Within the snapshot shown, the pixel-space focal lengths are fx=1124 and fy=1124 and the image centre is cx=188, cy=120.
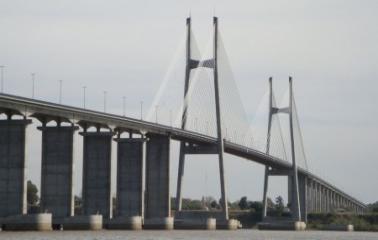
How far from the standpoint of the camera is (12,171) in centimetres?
8300

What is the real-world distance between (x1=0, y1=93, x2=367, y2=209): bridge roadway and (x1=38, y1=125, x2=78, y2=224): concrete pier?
173 centimetres

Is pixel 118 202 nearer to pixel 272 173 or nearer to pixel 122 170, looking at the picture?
pixel 122 170

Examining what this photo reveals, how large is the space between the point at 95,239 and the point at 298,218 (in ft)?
286

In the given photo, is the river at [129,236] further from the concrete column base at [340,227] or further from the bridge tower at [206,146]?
the concrete column base at [340,227]

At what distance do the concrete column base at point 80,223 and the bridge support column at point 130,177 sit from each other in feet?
40.0

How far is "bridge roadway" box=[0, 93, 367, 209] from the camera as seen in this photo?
8300 cm

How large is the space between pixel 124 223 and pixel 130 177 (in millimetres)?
7461

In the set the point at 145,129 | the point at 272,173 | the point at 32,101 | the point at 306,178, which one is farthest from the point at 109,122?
the point at 306,178

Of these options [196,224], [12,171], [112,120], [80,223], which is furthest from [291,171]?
[12,171]

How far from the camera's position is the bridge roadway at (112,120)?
83.0 meters

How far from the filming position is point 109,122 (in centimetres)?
9856

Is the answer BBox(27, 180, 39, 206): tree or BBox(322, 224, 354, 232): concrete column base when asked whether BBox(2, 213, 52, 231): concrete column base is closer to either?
BBox(322, 224, 354, 232): concrete column base

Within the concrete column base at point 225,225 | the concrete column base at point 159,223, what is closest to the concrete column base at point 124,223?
the concrete column base at point 159,223

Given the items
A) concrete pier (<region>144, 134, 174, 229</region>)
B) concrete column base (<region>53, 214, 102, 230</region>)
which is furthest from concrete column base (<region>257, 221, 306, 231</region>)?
concrete column base (<region>53, 214, 102, 230</region>)
